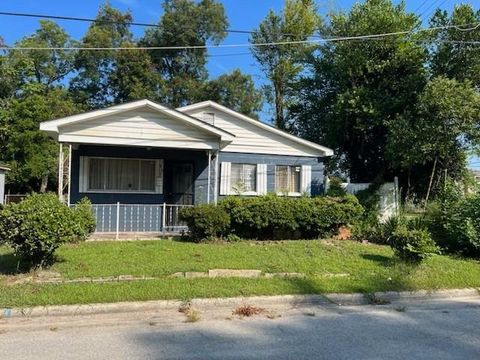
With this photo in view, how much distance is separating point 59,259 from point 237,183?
27.5ft

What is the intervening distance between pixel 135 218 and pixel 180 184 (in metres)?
2.29

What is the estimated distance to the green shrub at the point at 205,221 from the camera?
12.7 meters

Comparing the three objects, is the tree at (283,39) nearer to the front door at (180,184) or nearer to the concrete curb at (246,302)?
the front door at (180,184)

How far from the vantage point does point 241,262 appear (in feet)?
34.0

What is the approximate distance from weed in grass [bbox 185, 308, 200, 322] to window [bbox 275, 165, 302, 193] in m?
10.7

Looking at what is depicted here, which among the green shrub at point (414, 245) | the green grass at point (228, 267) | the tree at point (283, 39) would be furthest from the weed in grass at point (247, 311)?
the tree at point (283, 39)

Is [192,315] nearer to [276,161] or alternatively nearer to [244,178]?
[244,178]

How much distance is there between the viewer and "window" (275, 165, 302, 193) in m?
17.8

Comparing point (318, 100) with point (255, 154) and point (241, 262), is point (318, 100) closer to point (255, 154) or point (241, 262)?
point (255, 154)

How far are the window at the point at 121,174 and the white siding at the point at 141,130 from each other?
1.63 metres

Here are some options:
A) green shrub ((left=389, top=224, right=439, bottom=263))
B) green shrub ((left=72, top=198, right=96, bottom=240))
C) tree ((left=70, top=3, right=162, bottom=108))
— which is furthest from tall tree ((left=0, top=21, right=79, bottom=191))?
green shrub ((left=389, top=224, right=439, bottom=263))

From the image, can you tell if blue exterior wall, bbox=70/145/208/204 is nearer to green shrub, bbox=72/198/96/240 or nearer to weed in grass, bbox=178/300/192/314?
green shrub, bbox=72/198/96/240

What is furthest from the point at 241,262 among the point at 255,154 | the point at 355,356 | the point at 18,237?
the point at 255,154

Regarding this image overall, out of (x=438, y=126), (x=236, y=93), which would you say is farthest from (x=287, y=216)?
(x=236, y=93)
